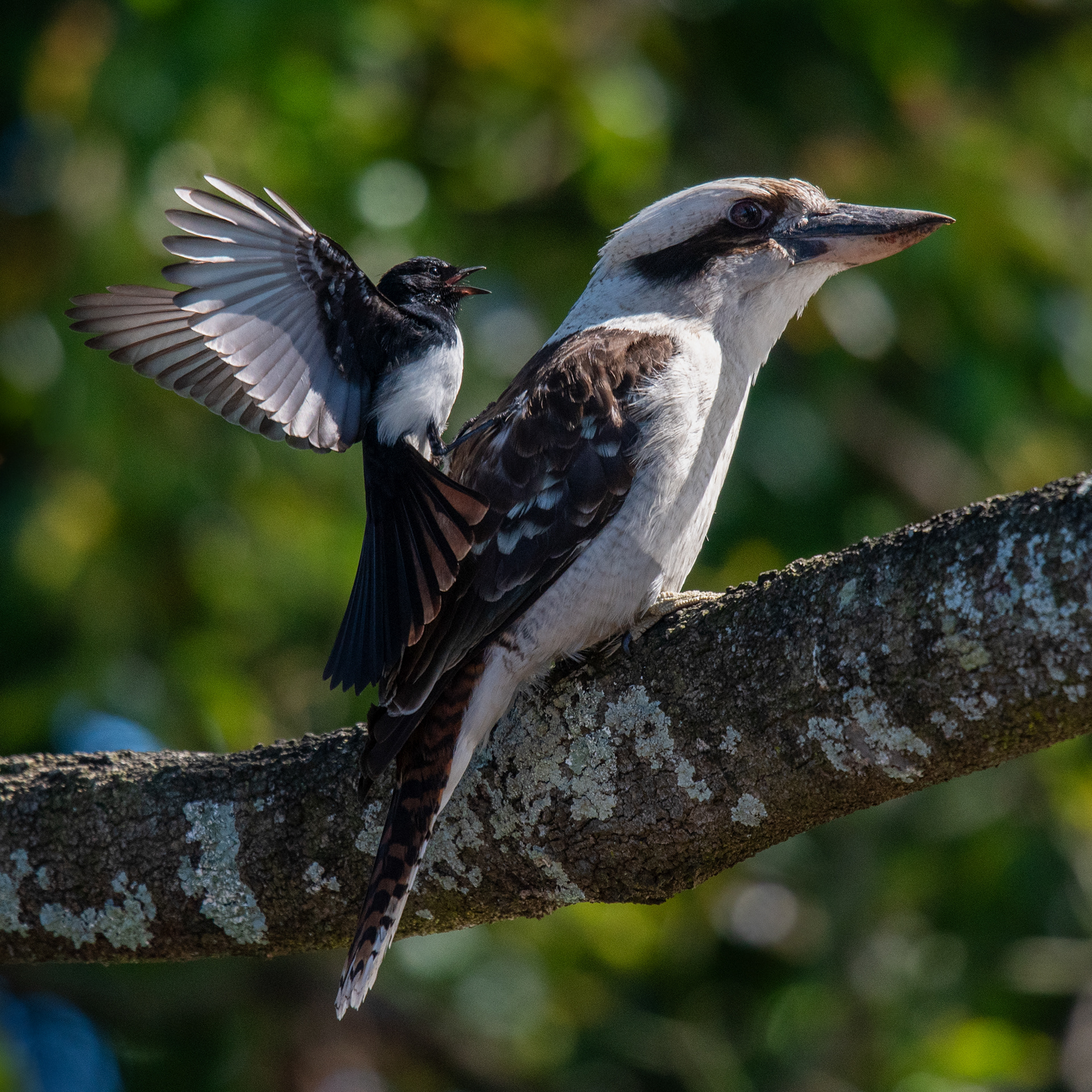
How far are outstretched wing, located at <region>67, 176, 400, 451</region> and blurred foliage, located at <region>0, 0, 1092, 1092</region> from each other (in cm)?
215

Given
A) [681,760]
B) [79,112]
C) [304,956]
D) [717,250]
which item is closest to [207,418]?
[79,112]

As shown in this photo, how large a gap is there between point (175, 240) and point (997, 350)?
4.09m

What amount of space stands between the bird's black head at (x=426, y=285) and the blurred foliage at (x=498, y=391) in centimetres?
204

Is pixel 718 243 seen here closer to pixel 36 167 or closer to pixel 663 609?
pixel 663 609

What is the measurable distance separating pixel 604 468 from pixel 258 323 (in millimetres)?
666

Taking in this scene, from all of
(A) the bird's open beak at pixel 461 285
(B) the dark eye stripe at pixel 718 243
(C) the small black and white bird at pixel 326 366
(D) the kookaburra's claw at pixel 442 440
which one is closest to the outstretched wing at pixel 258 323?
(C) the small black and white bird at pixel 326 366

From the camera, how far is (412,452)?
7.72 feet

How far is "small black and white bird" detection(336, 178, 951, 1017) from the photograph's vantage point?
2.29 m

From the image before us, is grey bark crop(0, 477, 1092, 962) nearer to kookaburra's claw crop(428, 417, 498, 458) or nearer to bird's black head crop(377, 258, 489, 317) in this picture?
kookaburra's claw crop(428, 417, 498, 458)

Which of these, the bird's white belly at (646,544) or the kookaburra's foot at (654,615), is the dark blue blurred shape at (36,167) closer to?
the bird's white belly at (646,544)

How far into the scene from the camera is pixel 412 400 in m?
2.43

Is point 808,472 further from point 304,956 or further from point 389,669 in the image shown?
point 389,669

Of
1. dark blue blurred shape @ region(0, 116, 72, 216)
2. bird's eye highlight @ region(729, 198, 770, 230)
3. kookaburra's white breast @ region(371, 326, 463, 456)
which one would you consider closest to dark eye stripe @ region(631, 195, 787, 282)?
bird's eye highlight @ region(729, 198, 770, 230)

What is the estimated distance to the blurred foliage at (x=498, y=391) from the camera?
15.5 feet
